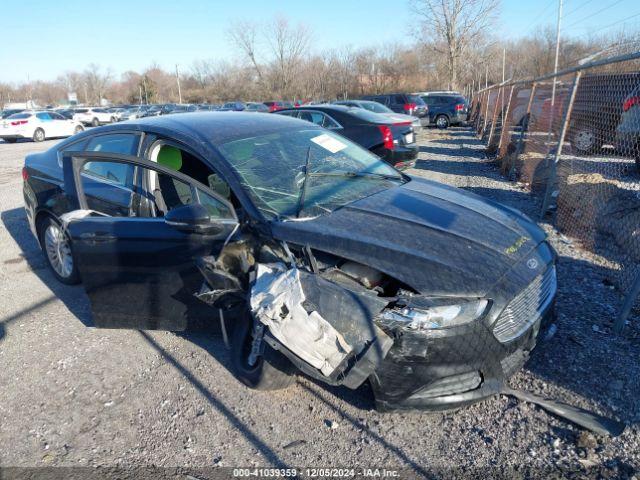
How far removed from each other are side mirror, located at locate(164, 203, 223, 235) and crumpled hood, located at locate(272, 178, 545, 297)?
0.43m

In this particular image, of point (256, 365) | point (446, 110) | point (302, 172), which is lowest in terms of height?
point (256, 365)

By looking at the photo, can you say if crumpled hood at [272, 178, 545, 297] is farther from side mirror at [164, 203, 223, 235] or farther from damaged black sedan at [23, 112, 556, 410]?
side mirror at [164, 203, 223, 235]

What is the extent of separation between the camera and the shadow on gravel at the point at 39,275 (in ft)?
13.7

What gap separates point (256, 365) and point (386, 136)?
6751 millimetres

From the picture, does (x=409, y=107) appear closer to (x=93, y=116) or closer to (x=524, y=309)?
(x=524, y=309)

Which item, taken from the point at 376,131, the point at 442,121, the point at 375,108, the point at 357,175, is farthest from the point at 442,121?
the point at 357,175

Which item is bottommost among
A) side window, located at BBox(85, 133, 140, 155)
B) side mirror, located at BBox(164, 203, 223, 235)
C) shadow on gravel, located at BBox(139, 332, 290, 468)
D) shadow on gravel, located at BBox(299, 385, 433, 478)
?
shadow on gravel, located at BBox(299, 385, 433, 478)

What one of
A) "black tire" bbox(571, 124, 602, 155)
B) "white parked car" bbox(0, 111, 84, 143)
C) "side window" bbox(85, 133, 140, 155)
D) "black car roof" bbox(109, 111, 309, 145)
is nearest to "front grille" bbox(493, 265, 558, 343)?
"black car roof" bbox(109, 111, 309, 145)

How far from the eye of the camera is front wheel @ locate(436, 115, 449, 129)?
2377 centimetres

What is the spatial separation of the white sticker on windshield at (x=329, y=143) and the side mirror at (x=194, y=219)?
137cm

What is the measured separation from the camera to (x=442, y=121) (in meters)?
23.8

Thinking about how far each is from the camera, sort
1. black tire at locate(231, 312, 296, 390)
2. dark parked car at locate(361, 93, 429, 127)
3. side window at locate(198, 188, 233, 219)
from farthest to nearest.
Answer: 1. dark parked car at locate(361, 93, 429, 127)
2. side window at locate(198, 188, 233, 219)
3. black tire at locate(231, 312, 296, 390)

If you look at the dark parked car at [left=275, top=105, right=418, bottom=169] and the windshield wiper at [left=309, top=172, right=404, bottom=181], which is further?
the dark parked car at [left=275, top=105, right=418, bottom=169]

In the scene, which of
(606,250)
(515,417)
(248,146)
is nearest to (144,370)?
(248,146)
